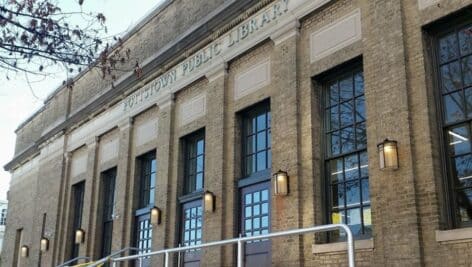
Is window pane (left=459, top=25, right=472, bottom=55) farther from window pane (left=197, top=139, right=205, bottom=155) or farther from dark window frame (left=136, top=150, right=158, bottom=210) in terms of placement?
dark window frame (left=136, top=150, right=158, bottom=210)

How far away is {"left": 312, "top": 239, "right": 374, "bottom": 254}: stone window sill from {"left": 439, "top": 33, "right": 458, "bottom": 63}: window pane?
3312 mm

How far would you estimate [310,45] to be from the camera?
40.3 ft

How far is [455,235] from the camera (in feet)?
28.3

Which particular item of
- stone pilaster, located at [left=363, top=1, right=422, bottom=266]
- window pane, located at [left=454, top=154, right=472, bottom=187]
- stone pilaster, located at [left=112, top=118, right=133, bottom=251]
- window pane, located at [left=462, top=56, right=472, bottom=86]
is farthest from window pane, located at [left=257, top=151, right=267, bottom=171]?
stone pilaster, located at [left=112, top=118, right=133, bottom=251]

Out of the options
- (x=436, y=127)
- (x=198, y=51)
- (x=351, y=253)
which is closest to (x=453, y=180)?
(x=436, y=127)

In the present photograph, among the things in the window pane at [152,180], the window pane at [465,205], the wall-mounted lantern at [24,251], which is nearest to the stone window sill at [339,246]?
the window pane at [465,205]

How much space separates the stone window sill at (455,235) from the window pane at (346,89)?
350 cm

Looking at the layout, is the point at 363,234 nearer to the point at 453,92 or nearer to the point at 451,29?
the point at 453,92

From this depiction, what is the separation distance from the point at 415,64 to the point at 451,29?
81cm

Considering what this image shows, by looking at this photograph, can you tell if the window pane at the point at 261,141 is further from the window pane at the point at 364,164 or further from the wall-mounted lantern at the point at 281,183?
the window pane at the point at 364,164

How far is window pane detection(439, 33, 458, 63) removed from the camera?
Result: 967 cm

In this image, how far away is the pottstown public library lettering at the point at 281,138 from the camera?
9.43 metres

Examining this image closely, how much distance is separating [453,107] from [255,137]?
5.29 meters

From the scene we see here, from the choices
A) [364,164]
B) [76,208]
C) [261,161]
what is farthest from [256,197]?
[76,208]
